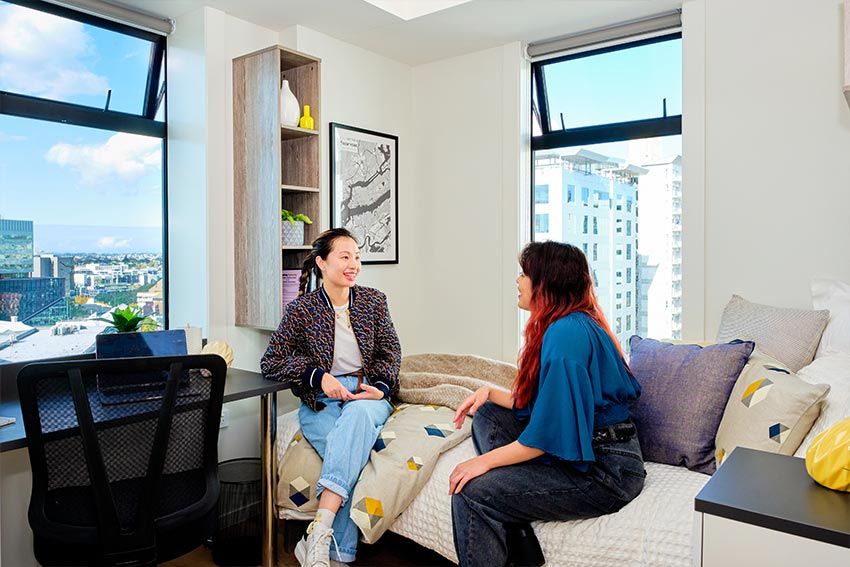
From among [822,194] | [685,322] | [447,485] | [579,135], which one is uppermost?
[579,135]

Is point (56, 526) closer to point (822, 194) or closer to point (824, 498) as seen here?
point (824, 498)

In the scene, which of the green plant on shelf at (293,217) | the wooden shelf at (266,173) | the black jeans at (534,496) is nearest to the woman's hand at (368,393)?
the wooden shelf at (266,173)

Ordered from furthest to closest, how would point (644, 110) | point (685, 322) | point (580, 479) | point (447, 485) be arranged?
point (644, 110) → point (685, 322) → point (447, 485) → point (580, 479)

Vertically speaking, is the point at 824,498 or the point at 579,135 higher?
the point at 579,135

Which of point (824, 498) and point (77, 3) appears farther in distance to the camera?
point (77, 3)

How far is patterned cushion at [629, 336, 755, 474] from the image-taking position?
210 cm

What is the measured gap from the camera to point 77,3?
8.85 ft

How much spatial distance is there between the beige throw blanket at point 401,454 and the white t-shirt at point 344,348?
0.87 feet

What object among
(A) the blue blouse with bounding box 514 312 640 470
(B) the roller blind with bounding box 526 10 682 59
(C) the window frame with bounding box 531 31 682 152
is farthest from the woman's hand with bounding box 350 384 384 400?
(B) the roller blind with bounding box 526 10 682 59

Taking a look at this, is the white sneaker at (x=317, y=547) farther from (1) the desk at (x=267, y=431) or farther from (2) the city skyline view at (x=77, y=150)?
(2) the city skyline view at (x=77, y=150)

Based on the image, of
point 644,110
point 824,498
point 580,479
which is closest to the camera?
point 824,498

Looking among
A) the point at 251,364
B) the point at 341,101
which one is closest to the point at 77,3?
the point at 341,101

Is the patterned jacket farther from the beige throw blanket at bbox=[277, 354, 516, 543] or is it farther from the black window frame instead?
the black window frame

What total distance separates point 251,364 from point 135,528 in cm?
152
